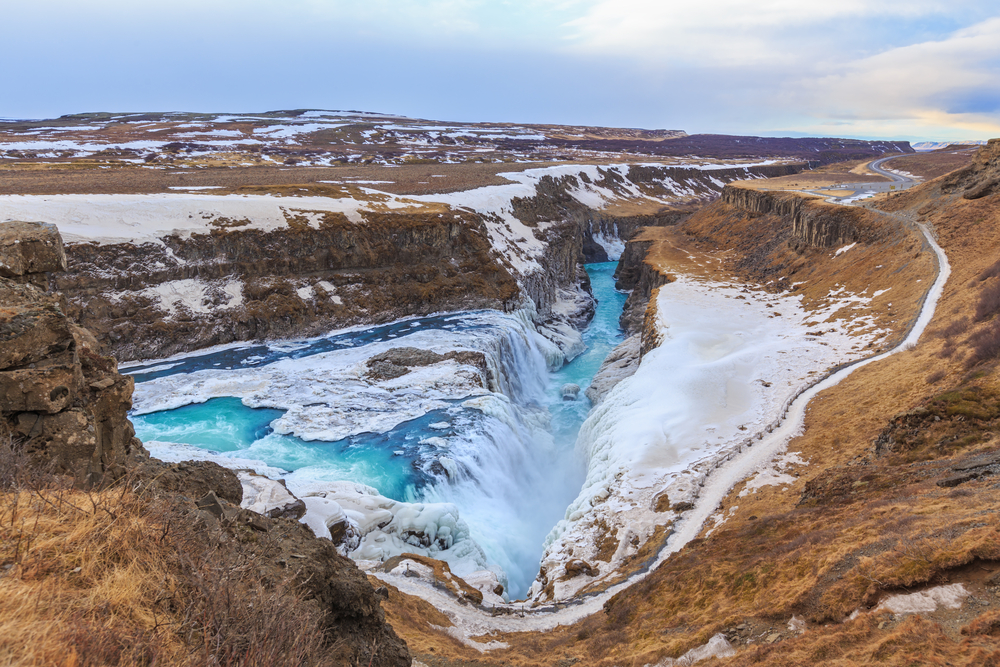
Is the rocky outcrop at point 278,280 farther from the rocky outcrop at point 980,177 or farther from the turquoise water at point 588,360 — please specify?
the rocky outcrop at point 980,177

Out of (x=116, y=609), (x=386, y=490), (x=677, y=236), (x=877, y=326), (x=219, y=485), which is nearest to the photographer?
(x=116, y=609)

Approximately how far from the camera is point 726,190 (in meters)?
69.4

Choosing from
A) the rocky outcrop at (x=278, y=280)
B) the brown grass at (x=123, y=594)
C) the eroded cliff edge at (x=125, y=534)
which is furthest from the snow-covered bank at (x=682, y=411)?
the rocky outcrop at (x=278, y=280)

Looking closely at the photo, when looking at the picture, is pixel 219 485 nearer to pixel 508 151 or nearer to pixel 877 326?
pixel 877 326

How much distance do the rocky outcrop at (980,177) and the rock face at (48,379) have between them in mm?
47728

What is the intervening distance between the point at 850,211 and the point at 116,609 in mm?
52084

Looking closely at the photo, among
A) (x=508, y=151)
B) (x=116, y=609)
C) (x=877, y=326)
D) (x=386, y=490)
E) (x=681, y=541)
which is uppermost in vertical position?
(x=508, y=151)

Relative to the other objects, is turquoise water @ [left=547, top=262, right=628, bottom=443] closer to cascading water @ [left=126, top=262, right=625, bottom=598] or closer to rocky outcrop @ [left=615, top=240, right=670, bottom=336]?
cascading water @ [left=126, top=262, right=625, bottom=598]

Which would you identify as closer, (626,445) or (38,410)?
(38,410)

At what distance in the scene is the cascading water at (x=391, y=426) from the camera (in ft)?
70.2

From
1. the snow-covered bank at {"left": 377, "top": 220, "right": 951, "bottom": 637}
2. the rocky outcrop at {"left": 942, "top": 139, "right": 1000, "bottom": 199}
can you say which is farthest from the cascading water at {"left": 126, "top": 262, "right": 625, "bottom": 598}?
the rocky outcrop at {"left": 942, "top": 139, "right": 1000, "bottom": 199}

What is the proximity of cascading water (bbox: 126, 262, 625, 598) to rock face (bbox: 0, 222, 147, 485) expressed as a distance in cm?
979

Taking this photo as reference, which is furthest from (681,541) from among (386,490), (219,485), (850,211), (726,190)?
(726,190)

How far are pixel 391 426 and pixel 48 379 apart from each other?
1823 cm
